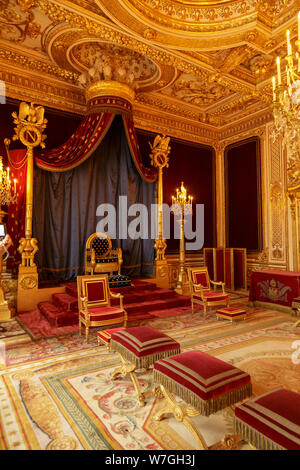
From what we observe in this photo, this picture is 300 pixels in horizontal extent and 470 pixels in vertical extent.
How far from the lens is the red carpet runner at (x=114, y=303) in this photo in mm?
4301

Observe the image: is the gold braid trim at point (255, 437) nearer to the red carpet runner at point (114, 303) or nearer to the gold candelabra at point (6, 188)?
the red carpet runner at point (114, 303)

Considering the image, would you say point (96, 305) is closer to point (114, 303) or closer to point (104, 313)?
point (104, 313)

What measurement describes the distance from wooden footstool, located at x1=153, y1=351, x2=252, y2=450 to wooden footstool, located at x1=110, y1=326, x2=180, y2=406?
0.86ft

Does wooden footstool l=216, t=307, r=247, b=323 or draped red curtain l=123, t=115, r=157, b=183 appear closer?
wooden footstool l=216, t=307, r=247, b=323

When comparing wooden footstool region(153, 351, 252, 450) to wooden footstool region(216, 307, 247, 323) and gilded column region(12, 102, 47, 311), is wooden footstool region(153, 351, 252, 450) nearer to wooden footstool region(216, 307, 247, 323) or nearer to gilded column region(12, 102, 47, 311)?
wooden footstool region(216, 307, 247, 323)

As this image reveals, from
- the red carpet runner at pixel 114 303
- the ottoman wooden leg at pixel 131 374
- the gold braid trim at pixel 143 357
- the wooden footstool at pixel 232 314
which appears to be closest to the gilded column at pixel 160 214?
the red carpet runner at pixel 114 303

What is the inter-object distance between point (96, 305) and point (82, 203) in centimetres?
285

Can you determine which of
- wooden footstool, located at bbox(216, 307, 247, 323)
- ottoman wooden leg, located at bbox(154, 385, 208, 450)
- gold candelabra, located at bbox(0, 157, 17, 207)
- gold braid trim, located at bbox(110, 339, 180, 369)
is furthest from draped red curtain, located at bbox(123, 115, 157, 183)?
ottoman wooden leg, located at bbox(154, 385, 208, 450)

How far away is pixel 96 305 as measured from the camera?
4.30 m

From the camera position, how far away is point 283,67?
588 centimetres

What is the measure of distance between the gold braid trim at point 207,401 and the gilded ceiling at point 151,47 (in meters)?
4.89

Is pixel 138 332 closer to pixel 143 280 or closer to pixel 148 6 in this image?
pixel 143 280

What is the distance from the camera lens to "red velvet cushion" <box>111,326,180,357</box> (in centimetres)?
241
